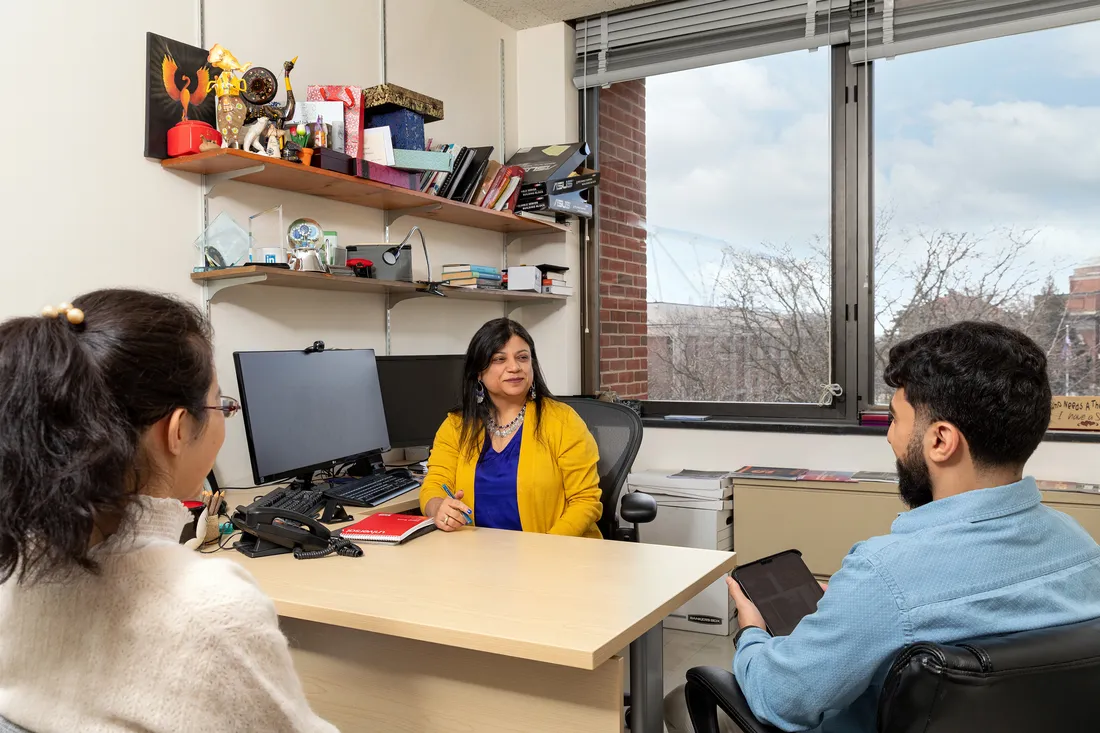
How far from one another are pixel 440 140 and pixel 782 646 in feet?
9.83

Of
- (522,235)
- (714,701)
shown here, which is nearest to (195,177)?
(522,235)

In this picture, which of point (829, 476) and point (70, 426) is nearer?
point (70, 426)

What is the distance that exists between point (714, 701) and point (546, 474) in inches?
46.9

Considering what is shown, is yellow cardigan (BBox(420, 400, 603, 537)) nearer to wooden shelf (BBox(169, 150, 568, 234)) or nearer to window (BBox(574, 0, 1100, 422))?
wooden shelf (BBox(169, 150, 568, 234))

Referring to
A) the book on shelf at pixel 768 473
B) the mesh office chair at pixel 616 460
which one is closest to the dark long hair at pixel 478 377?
the mesh office chair at pixel 616 460

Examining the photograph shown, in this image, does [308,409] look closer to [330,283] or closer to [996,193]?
[330,283]

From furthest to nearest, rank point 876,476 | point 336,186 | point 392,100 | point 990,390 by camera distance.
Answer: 1. point 876,476
2. point 392,100
3. point 336,186
4. point 990,390

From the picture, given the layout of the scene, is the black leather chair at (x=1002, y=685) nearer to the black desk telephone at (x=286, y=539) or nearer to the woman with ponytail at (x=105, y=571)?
the woman with ponytail at (x=105, y=571)

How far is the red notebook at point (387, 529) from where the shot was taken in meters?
2.07

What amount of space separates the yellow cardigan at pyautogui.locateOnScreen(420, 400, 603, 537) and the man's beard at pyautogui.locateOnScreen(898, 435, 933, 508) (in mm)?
1288

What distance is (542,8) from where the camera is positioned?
4.11 meters

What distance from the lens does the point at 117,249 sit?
2.49 metres

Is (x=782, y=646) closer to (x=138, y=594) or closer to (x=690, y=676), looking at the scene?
(x=690, y=676)

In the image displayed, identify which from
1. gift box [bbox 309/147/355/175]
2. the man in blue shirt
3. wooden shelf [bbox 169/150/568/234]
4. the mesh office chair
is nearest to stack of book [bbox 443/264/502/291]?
wooden shelf [bbox 169/150/568/234]
